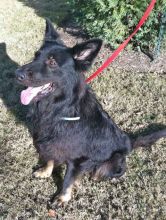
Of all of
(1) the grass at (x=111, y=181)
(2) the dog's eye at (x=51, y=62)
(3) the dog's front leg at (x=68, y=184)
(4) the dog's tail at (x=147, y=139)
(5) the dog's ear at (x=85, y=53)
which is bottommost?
(1) the grass at (x=111, y=181)

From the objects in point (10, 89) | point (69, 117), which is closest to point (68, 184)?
point (69, 117)

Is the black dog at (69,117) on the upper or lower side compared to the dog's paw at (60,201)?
upper

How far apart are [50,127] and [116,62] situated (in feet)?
12.1

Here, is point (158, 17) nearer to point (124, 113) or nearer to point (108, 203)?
point (124, 113)

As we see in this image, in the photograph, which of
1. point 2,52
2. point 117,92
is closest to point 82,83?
point 117,92

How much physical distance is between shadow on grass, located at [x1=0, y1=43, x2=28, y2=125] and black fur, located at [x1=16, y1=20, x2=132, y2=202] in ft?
5.39

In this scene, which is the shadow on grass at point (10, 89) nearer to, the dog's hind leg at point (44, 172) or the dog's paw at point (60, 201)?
the dog's hind leg at point (44, 172)

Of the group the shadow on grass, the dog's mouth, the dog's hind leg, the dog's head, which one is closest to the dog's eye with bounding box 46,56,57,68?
the dog's head

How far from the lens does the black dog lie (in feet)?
12.0

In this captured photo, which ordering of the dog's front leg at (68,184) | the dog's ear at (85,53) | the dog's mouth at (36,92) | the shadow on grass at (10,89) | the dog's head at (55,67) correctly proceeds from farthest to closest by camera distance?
1. the shadow on grass at (10,89)
2. the dog's front leg at (68,184)
3. the dog's mouth at (36,92)
4. the dog's head at (55,67)
5. the dog's ear at (85,53)

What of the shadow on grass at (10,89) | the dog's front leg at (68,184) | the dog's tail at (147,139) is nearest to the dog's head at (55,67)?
the dog's front leg at (68,184)

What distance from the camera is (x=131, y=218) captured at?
4.23 m

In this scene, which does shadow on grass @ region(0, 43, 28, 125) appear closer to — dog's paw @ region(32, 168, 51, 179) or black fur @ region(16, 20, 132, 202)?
dog's paw @ region(32, 168, 51, 179)

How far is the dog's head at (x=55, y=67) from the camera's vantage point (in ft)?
11.9
